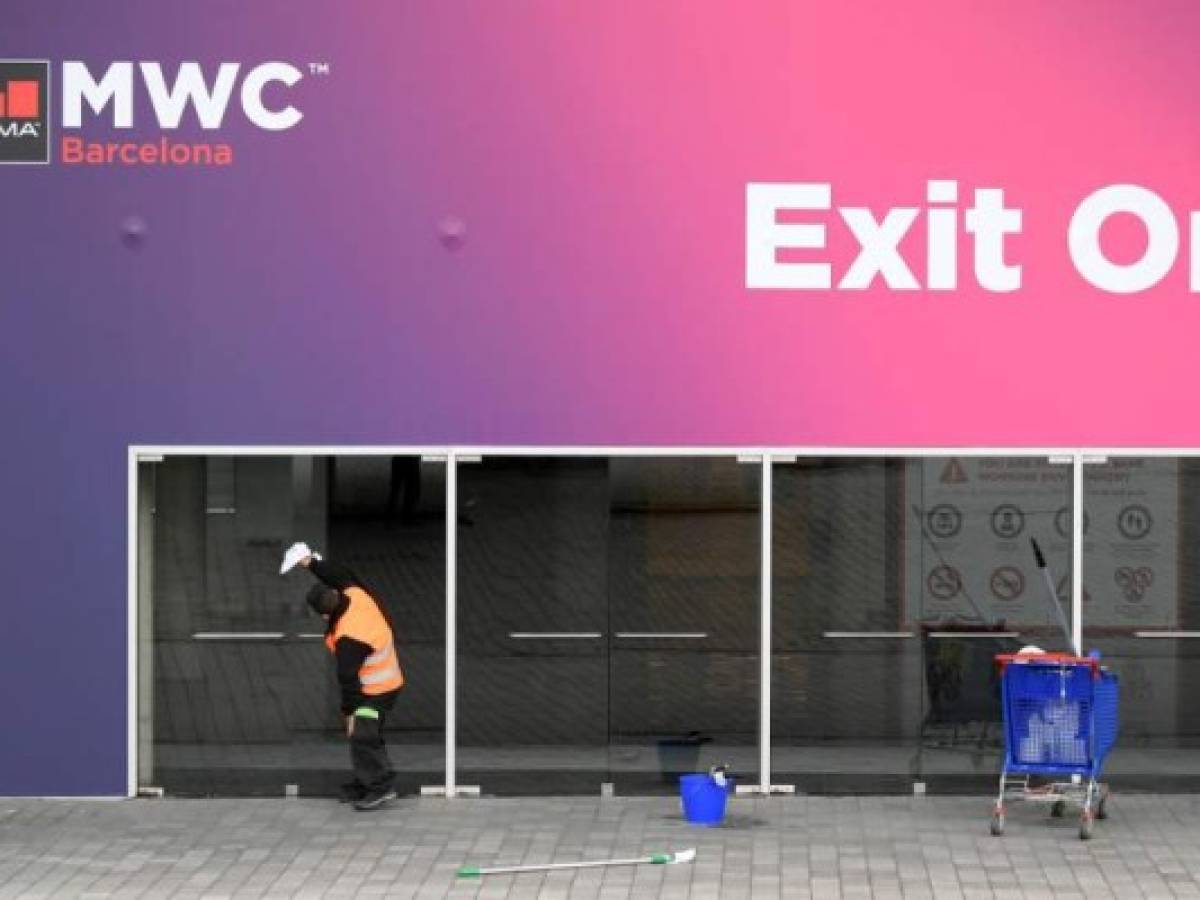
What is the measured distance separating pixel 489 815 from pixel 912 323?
13.2ft

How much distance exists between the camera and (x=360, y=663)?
1505 cm

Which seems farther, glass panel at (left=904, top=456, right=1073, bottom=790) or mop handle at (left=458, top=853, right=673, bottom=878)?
glass panel at (left=904, top=456, right=1073, bottom=790)

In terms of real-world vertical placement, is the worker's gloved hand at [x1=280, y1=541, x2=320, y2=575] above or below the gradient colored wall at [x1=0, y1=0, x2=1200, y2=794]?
below

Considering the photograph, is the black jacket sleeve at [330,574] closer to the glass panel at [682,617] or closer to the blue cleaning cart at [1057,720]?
the glass panel at [682,617]

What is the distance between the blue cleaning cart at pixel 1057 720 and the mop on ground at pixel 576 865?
1988 mm

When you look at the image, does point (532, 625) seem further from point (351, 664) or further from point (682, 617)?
point (351, 664)

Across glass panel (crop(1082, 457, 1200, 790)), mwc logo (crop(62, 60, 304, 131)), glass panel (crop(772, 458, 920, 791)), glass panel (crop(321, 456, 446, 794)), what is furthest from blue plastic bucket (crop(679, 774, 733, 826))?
mwc logo (crop(62, 60, 304, 131))

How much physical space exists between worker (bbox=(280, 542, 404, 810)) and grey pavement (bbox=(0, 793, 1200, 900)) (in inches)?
10.2

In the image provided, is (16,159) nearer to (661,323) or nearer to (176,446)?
(176,446)

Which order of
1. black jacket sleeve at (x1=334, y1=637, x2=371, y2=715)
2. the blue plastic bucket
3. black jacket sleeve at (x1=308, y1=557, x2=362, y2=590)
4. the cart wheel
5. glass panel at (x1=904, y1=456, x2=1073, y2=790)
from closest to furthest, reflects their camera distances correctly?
the cart wheel → the blue plastic bucket → black jacket sleeve at (x1=334, y1=637, x2=371, y2=715) → black jacket sleeve at (x1=308, y1=557, x2=362, y2=590) → glass panel at (x1=904, y1=456, x2=1073, y2=790)

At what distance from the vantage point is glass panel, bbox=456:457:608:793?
15594 millimetres

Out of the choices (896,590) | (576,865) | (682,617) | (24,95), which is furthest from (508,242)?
(576,865)

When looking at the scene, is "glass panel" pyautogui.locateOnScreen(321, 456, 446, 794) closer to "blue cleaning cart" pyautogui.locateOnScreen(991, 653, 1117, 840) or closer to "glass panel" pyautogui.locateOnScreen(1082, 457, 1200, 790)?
"blue cleaning cart" pyautogui.locateOnScreen(991, 653, 1117, 840)

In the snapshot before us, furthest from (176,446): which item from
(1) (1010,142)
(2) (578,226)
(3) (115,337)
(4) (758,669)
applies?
(1) (1010,142)
